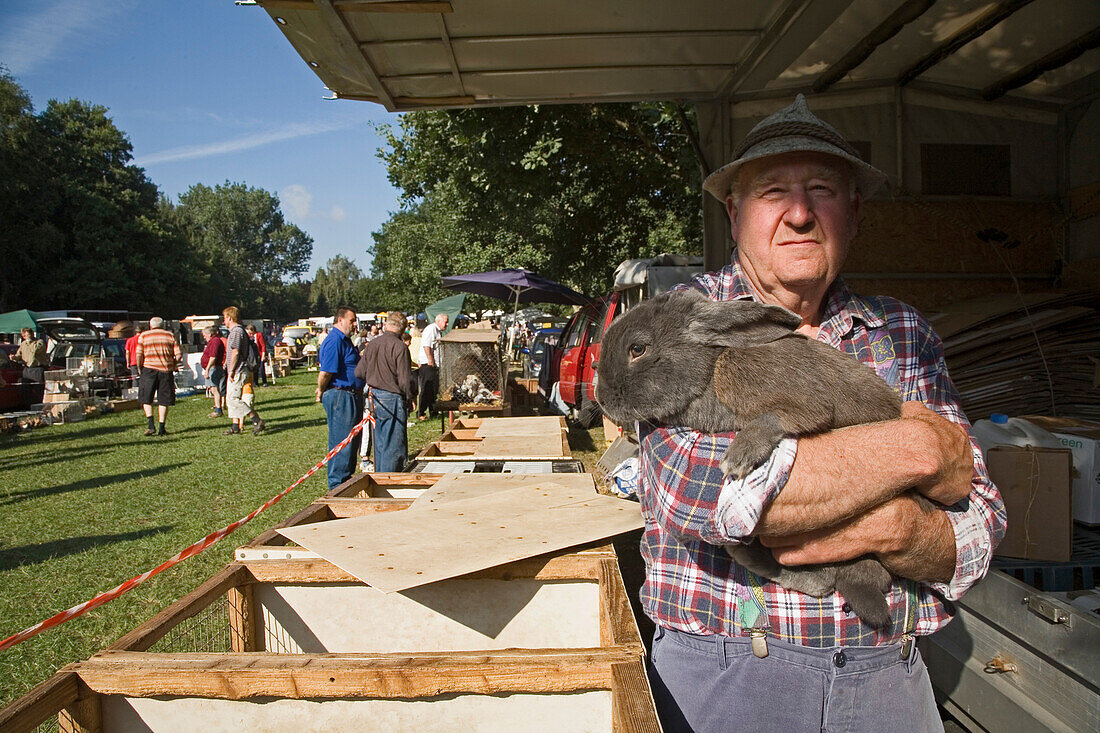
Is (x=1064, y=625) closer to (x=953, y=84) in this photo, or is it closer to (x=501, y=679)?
(x=501, y=679)

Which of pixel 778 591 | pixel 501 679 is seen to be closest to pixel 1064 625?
pixel 778 591

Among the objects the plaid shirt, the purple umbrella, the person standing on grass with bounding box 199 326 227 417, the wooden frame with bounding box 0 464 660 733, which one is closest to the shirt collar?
the plaid shirt

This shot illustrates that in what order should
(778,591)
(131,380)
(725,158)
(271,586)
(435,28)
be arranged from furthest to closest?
(131,380)
(725,158)
(435,28)
(271,586)
(778,591)

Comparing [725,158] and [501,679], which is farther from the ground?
[725,158]

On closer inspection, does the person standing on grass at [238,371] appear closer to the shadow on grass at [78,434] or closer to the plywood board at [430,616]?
the shadow on grass at [78,434]

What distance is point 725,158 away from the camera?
5.01 m

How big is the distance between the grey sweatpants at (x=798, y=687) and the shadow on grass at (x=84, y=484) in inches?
423

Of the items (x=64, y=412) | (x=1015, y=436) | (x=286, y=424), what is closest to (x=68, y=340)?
(x=64, y=412)

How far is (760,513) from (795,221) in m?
0.81

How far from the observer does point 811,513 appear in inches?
56.7

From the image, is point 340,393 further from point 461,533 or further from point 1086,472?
point 1086,472

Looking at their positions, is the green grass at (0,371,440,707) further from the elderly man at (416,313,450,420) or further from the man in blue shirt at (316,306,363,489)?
the man in blue shirt at (316,306,363,489)

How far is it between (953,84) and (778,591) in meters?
5.02

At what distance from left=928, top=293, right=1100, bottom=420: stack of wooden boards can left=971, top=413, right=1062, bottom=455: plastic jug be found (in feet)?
3.58
